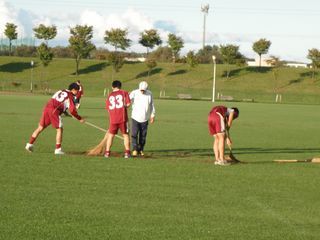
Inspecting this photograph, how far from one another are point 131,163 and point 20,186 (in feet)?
12.4

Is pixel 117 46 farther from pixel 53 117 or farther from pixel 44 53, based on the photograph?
pixel 53 117

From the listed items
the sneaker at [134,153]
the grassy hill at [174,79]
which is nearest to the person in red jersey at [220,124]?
the sneaker at [134,153]

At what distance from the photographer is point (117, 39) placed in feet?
307

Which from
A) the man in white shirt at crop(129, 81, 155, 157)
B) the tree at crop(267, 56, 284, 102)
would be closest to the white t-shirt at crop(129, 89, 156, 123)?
the man in white shirt at crop(129, 81, 155, 157)

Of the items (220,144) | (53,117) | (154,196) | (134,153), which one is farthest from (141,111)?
(154,196)

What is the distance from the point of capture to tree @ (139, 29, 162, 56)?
95438 mm

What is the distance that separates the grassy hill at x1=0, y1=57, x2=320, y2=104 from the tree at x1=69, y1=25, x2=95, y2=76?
3348 millimetres

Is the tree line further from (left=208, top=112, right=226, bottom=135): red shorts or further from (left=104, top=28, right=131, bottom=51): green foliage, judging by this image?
(left=208, top=112, right=226, bottom=135): red shorts

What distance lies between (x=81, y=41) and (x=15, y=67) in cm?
1203

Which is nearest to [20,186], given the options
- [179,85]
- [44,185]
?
[44,185]

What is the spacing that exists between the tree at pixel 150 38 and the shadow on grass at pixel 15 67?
17.3m

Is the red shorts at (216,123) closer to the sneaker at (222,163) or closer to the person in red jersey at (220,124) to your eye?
the person in red jersey at (220,124)

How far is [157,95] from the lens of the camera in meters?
77.1

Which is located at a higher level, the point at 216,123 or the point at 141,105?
the point at 141,105
